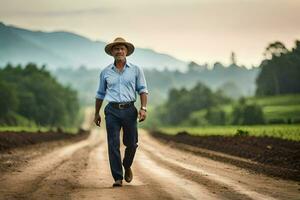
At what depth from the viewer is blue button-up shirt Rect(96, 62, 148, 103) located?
10.5 m

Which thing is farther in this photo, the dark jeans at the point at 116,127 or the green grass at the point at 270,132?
the green grass at the point at 270,132

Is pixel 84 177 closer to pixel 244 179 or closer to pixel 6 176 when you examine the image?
pixel 6 176

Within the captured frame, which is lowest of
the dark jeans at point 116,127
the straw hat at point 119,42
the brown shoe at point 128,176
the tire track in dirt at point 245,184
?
the tire track in dirt at point 245,184

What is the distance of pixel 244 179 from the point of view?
452 inches

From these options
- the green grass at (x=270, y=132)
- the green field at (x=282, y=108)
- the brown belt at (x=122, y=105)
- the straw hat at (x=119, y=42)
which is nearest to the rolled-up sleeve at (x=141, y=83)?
the brown belt at (x=122, y=105)

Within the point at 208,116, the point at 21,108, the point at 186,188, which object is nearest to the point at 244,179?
the point at 186,188

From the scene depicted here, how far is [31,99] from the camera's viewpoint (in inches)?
4274

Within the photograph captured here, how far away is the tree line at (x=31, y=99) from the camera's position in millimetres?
97938

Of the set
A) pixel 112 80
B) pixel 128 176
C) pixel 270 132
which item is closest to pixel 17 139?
pixel 270 132

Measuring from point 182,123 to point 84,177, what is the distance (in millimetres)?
114863

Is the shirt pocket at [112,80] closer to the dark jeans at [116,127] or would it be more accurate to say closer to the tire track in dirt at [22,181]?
the dark jeans at [116,127]

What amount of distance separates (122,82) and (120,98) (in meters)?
0.29

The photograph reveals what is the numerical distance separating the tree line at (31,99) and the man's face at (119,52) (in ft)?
280

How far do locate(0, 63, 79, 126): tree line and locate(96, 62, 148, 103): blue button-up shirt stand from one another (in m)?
85.1
